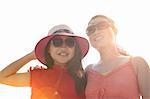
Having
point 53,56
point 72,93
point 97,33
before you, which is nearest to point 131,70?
point 97,33

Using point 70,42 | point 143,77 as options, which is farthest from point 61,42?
point 143,77

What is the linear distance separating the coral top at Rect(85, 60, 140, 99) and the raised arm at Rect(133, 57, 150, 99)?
2.5 inches

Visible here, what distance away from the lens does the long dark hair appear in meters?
4.08

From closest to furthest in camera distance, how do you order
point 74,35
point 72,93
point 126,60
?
point 126,60 → point 72,93 → point 74,35

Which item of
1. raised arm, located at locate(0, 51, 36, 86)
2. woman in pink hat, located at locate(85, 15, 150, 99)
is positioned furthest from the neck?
raised arm, located at locate(0, 51, 36, 86)

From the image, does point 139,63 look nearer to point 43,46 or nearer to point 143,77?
point 143,77

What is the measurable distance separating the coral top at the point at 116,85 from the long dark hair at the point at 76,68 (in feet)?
0.63

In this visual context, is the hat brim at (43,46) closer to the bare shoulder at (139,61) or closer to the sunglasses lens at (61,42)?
the sunglasses lens at (61,42)

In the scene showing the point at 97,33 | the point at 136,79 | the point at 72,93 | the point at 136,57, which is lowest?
the point at 72,93

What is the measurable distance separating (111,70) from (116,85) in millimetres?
231

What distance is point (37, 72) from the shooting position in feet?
14.1

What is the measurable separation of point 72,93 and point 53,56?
23.4 inches

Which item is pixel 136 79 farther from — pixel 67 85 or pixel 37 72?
pixel 37 72

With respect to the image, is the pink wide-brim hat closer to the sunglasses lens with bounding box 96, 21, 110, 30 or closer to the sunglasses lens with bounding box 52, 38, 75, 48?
the sunglasses lens with bounding box 52, 38, 75, 48
